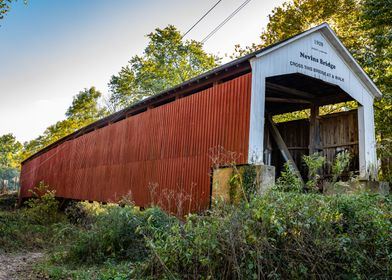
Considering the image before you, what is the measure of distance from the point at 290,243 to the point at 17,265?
18.7ft

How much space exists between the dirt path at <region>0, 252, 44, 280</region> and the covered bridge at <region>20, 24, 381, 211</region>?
111 inches

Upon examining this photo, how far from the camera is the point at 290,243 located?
3768mm

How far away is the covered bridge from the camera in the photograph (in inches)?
300

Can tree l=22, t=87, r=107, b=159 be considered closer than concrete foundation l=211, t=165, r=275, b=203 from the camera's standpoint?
No

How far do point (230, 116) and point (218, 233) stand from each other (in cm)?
417

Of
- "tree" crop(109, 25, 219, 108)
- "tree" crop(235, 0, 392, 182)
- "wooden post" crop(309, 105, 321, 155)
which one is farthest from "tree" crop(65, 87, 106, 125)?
"wooden post" crop(309, 105, 321, 155)

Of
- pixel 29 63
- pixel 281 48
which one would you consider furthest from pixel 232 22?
pixel 29 63

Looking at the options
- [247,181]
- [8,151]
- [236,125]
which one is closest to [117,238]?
[247,181]

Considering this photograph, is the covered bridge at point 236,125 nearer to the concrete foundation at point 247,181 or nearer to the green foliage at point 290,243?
the concrete foundation at point 247,181

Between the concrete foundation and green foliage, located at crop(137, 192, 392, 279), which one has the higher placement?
the concrete foundation

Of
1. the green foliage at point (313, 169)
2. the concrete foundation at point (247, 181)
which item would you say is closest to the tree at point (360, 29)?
the concrete foundation at point (247, 181)

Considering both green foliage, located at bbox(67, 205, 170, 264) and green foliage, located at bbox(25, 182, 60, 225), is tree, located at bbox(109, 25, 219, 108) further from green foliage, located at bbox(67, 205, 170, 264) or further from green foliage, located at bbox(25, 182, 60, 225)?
green foliage, located at bbox(67, 205, 170, 264)

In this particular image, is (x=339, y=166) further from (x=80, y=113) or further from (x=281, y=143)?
(x=80, y=113)

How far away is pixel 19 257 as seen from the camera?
769 cm
